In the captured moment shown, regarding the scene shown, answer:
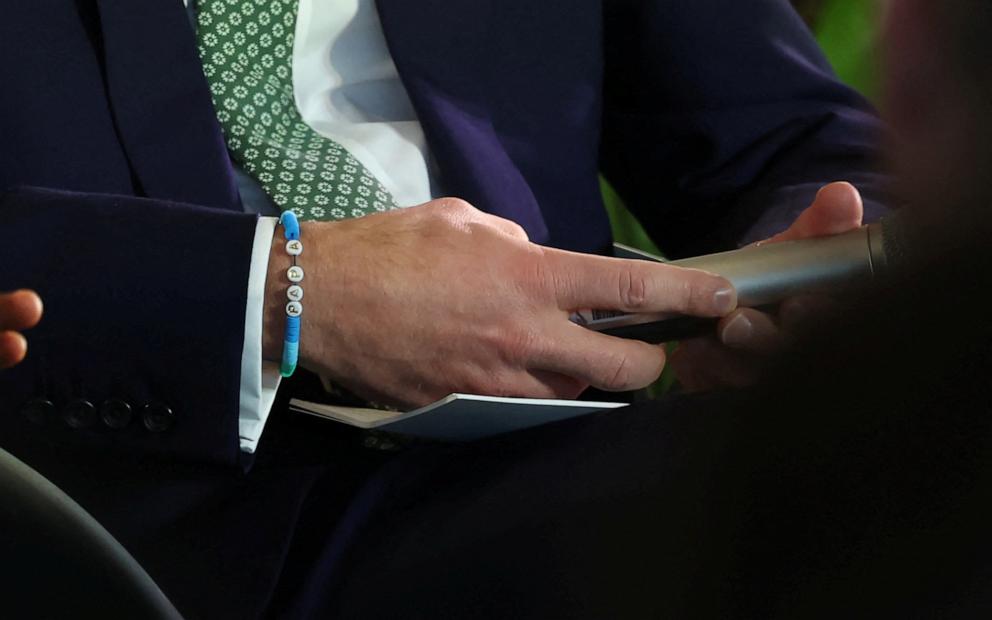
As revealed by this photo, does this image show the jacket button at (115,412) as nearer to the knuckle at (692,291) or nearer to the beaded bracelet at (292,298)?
the beaded bracelet at (292,298)

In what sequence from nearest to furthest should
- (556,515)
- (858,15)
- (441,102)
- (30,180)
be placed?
(556,515) → (30,180) → (441,102) → (858,15)

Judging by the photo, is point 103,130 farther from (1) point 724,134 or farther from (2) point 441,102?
(1) point 724,134

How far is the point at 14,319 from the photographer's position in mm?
346

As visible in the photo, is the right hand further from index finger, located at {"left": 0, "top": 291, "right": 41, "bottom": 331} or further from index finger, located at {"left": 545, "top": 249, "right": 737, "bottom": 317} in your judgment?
index finger, located at {"left": 0, "top": 291, "right": 41, "bottom": 331}

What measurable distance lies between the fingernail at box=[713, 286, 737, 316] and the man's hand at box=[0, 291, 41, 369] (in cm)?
36

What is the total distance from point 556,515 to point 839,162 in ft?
1.67

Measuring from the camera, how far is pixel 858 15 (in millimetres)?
1085

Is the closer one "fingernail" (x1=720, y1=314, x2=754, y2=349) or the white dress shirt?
"fingernail" (x1=720, y1=314, x2=754, y2=349)

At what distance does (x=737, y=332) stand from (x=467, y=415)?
6.2 inches

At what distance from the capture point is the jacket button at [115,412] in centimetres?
56

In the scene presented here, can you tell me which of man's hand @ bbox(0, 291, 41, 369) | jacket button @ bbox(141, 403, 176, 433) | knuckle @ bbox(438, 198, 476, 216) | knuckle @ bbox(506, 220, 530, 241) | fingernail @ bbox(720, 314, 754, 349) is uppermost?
man's hand @ bbox(0, 291, 41, 369)

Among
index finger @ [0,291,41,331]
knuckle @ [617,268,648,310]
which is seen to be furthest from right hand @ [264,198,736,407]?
index finger @ [0,291,41,331]

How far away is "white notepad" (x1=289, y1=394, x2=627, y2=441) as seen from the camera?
51 centimetres

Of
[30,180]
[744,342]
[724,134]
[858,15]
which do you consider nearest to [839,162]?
[724,134]
